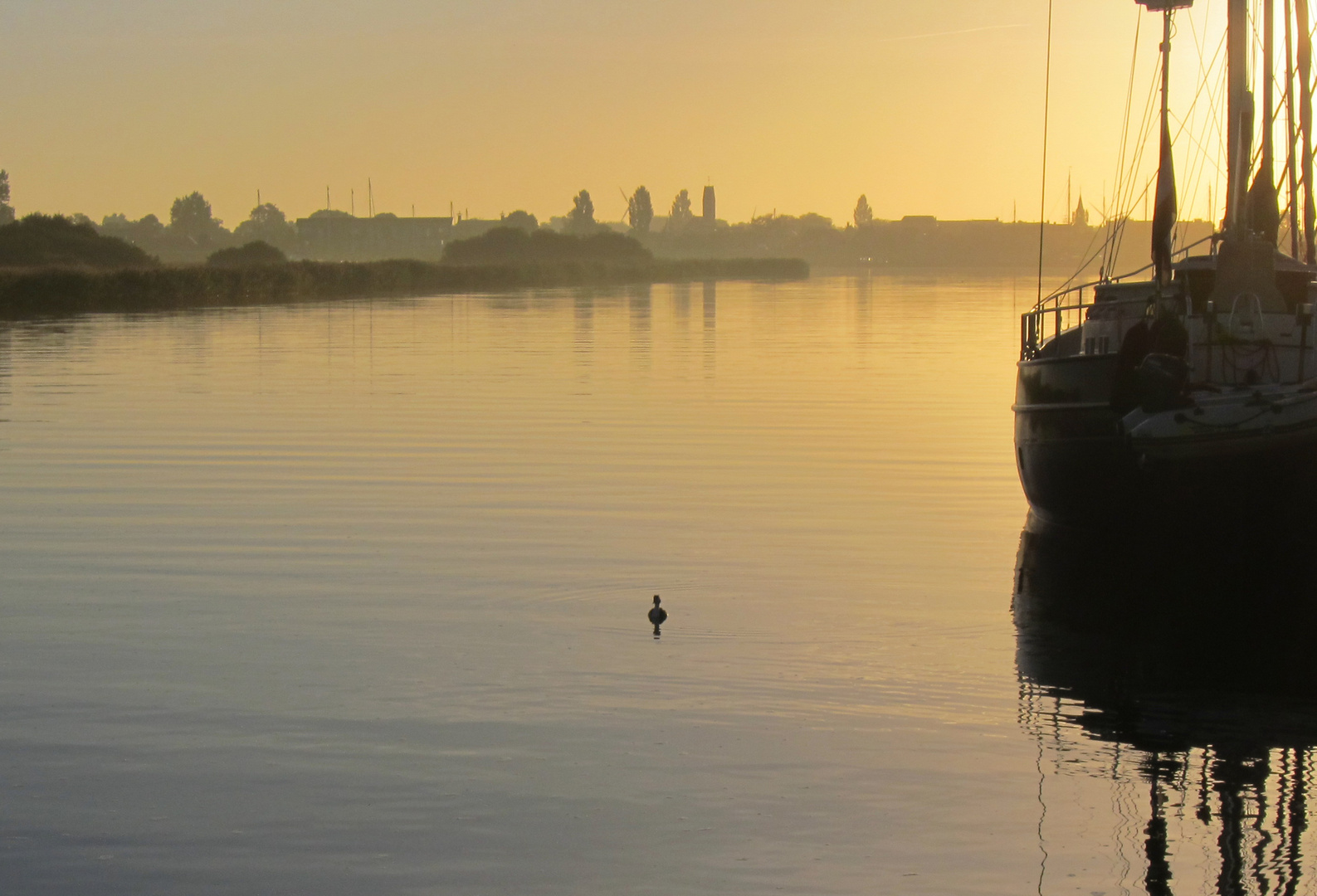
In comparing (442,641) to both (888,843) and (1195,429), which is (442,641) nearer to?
(888,843)

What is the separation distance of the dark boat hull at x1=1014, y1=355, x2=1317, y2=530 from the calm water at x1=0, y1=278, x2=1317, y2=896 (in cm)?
76

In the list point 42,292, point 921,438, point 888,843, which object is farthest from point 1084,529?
point 42,292

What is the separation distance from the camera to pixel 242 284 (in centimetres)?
9831

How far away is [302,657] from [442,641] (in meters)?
1.15

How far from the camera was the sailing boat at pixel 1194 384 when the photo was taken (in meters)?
15.8

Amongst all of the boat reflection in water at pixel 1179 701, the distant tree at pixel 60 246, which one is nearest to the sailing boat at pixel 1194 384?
the boat reflection in water at pixel 1179 701

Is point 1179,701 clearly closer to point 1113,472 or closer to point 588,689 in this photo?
point 588,689

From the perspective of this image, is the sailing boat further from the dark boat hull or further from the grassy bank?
the grassy bank

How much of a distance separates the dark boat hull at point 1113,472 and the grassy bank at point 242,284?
6651 cm

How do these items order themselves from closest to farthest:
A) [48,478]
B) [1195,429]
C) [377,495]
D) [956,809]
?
[956,809]
[1195,429]
[377,495]
[48,478]

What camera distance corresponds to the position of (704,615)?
518 inches

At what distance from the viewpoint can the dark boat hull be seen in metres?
15.9

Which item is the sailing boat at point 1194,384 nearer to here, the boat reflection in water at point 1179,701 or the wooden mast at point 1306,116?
the boat reflection in water at point 1179,701

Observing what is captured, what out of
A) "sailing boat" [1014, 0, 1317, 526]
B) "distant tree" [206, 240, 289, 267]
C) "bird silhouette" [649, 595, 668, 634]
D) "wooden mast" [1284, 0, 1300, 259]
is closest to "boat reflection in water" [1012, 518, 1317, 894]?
"sailing boat" [1014, 0, 1317, 526]
